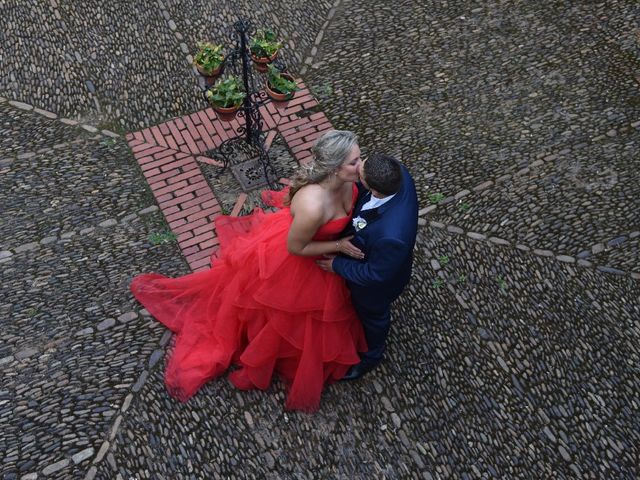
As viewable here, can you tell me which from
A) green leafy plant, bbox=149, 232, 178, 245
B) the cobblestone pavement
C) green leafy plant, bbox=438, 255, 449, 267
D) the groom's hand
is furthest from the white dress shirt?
green leafy plant, bbox=149, 232, 178, 245

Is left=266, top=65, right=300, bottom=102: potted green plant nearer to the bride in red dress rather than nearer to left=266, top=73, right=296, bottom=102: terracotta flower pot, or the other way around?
left=266, top=73, right=296, bottom=102: terracotta flower pot

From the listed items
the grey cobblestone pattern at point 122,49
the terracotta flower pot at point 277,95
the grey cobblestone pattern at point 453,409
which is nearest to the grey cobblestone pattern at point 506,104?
the grey cobblestone pattern at point 453,409

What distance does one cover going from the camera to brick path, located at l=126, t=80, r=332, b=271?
5250 mm

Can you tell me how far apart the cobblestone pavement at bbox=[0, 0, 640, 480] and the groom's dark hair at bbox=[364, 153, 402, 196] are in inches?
66.6

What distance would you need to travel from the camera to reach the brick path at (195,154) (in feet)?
17.2

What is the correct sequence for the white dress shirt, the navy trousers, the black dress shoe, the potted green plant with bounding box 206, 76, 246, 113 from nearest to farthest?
the white dress shirt < the navy trousers < the black dress shoe < the potted green plant with bounding box 206, 76, 246, 113

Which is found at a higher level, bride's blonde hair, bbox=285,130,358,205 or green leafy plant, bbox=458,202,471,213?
bride's blonde hair, bbox=285,130,358,205

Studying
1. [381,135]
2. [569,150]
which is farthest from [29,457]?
[569,150]

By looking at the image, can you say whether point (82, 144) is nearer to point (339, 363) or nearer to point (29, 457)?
point (29, 457)

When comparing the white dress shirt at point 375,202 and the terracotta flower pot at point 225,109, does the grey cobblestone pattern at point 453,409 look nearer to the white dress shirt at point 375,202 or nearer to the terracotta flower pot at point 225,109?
the white dress shirt at point 375,202

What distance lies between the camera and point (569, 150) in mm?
5773

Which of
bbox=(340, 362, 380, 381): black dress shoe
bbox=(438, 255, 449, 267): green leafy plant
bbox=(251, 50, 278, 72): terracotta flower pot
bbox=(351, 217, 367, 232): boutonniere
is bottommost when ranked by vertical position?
bbox=(438, 255, 449, 267): green leafy plant

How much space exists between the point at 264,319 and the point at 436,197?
2.06 meters

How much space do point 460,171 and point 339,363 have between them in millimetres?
2257
